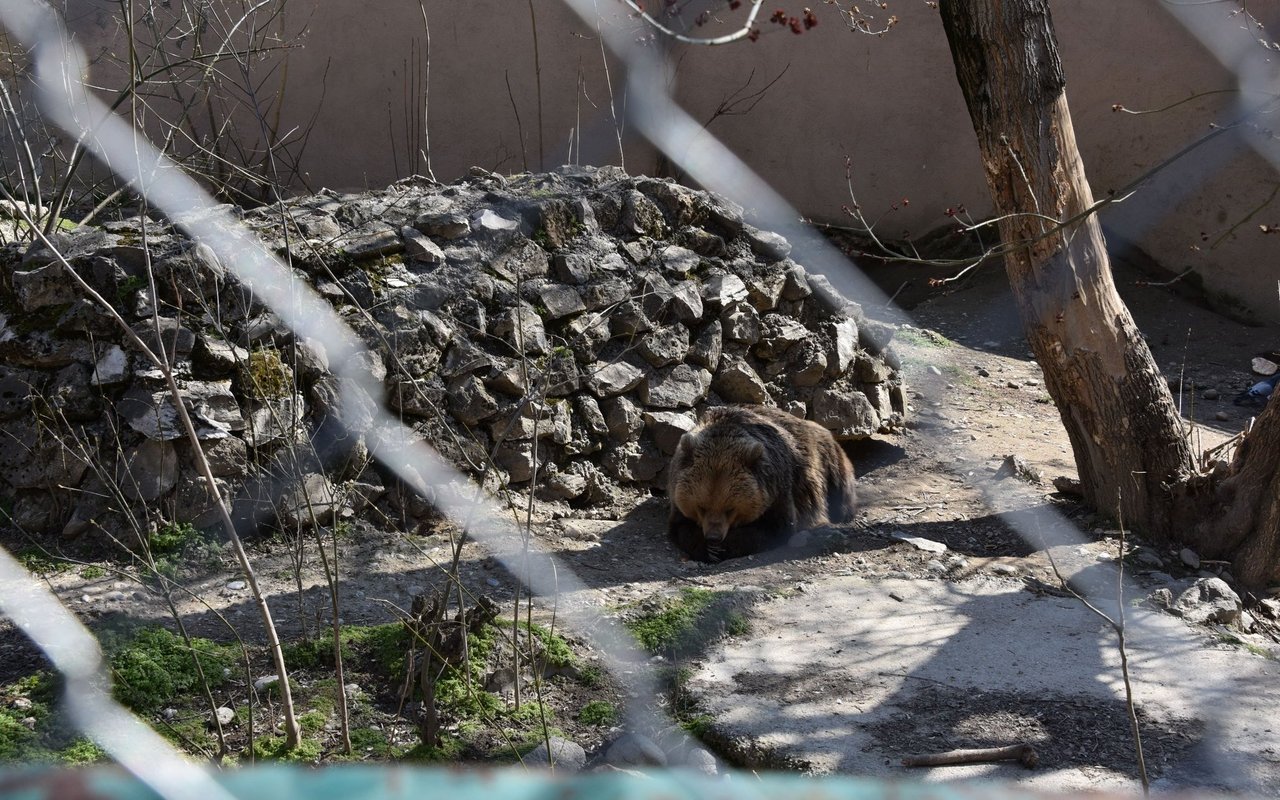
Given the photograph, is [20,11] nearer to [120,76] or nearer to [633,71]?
[120,76]

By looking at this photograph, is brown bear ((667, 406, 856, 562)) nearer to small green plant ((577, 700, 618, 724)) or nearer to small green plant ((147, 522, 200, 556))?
small green plant ((577, 700, 618, 724))

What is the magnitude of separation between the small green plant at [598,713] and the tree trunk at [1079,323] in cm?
277

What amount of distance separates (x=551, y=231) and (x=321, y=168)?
432cm

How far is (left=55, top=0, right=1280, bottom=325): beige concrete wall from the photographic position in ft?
30.9

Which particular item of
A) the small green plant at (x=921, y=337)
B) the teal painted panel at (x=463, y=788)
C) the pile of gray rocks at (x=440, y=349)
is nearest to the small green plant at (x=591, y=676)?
the pile of gray rocks at (x=440, y=349)

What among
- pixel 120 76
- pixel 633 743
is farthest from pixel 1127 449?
pixel 120 76

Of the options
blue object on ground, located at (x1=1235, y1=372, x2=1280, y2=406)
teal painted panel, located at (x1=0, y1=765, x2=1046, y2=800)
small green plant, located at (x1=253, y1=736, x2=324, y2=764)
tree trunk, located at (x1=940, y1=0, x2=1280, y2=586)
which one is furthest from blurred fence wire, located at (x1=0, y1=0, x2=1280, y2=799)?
blue object on ground, located at (x1=1235, y1=372, x2=1280, y2=406)

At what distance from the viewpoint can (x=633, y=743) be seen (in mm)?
3676

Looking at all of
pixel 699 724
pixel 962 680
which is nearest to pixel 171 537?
pixel 699 724

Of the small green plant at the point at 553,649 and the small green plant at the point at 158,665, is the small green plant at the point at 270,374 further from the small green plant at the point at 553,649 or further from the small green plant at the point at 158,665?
the small green plant at the point at 553,649

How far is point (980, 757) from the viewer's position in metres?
3.67

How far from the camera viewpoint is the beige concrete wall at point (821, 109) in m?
9.43

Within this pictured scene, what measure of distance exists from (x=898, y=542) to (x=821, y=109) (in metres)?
5.32

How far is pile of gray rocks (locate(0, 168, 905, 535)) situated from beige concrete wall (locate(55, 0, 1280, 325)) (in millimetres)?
3128
